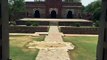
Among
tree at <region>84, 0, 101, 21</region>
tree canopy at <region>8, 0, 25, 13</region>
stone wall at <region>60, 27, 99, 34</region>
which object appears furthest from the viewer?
tree canopy at <region>8, 0, 25, 13</region>

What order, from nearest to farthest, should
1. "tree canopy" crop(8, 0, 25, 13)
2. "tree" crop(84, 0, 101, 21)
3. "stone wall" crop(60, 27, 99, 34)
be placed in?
"stone wall" crop(60, 27, 99, 34)
"tree" crop(84, 0, 101, 21)
"tree canopy" crop(8, 0, 25, 13)

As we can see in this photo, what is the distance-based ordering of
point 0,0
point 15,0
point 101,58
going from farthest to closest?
point 15,0 → point 101,58 → point 0,0

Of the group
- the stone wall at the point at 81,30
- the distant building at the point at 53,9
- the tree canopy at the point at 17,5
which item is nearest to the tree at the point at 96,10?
the distant building at the point at 53,9

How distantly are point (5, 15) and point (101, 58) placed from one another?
4.25 ft

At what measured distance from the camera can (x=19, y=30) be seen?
2089 cm

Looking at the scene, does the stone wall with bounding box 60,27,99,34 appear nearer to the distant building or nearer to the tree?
the tree

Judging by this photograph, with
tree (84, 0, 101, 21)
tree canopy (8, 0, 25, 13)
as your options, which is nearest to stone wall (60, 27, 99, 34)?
tree (84, 0, 101, 21)

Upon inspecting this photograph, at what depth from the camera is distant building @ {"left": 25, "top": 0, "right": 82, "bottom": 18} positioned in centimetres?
3978

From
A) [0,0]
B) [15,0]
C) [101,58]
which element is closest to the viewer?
[0,0]

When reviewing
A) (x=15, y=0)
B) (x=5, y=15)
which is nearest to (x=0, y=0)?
(x=5, y=15)

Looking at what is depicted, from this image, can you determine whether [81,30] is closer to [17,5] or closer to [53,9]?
[17,5]

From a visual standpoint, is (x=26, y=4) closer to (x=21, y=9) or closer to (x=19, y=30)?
(x=21, y=9)

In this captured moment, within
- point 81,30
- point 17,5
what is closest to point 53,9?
point 17,5

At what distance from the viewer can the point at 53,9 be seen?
134 ft
